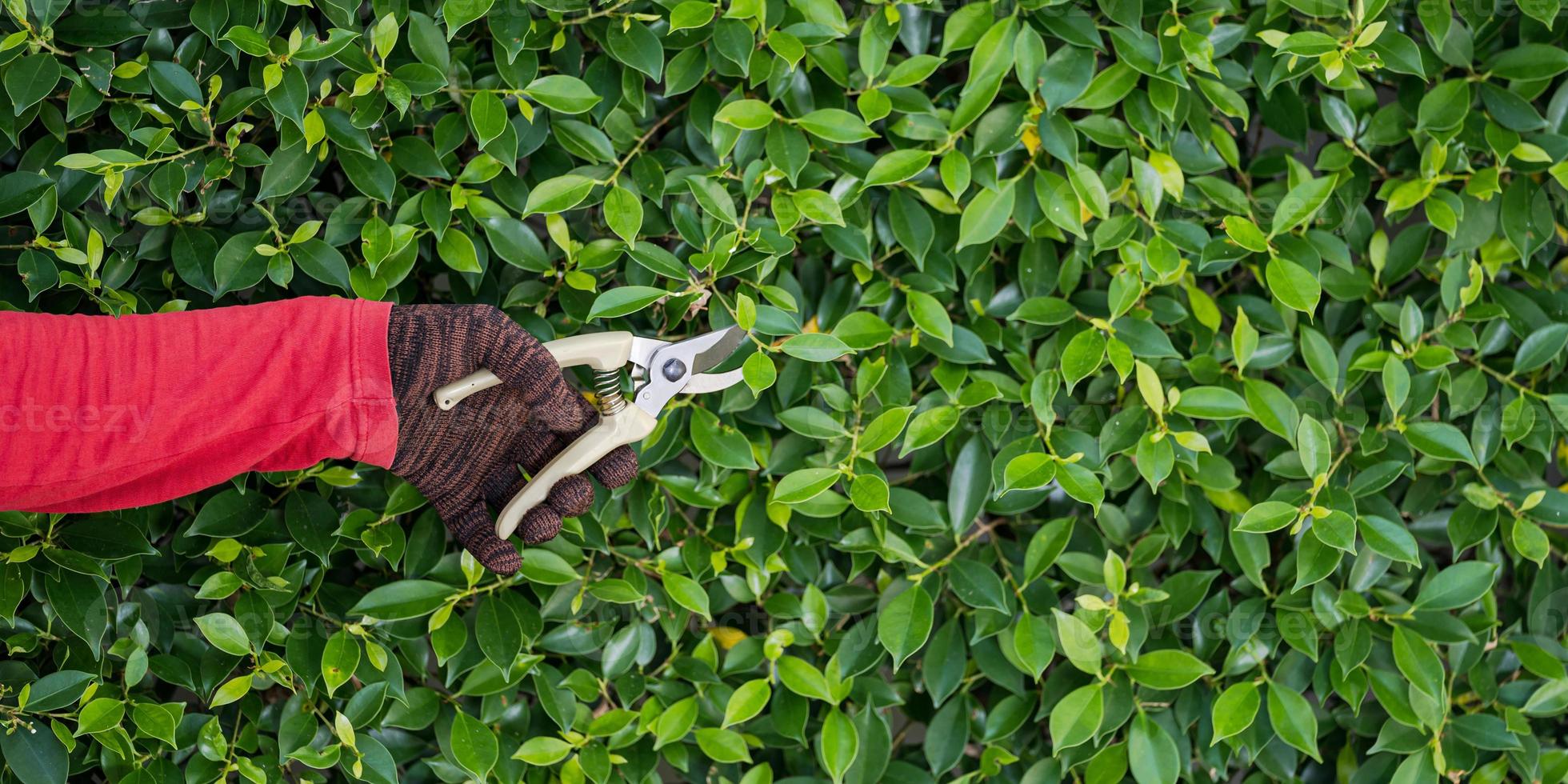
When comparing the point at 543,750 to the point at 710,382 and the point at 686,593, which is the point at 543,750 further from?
the point at 710,382

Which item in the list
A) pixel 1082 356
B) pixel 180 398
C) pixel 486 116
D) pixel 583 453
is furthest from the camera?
pixel 1082 356

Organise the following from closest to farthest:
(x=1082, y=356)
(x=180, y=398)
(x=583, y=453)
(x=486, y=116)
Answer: (x=180, y=398) → (x=583, y=453) → (x=486, y=116) → (x=1082, y=356)

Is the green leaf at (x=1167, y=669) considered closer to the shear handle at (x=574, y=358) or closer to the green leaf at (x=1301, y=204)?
the green leaf at (x=1301, y=204)

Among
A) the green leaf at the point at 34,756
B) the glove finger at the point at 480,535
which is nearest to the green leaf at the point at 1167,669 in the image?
the glove finger at the point at 480,535

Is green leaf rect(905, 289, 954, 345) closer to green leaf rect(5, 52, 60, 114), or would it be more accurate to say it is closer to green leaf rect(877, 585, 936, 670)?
green leaf rect(877, 585, 936, 670)

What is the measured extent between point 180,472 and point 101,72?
43 centimetres

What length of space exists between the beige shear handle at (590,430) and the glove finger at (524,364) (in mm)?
15

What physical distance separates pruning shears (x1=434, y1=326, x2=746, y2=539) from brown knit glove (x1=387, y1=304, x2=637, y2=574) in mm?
11

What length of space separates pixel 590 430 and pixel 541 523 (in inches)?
3.8

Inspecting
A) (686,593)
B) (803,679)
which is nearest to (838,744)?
(803,679)

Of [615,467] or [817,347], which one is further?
[817,347]

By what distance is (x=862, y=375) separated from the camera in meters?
1.18

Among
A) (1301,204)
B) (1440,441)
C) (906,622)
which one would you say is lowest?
(906,622)

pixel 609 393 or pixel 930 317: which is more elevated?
pixel 609 393
